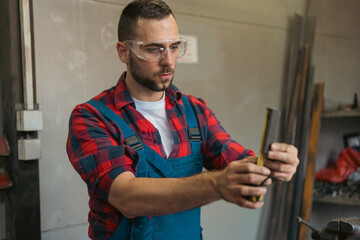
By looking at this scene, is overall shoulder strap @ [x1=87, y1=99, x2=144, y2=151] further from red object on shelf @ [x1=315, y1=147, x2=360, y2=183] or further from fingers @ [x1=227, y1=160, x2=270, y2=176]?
red object on shelf @ [x1=315, y1=147, x2=360, y2=183]

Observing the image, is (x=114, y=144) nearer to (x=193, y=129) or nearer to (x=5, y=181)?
(x=193, y=129)

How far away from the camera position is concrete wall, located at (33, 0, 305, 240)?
2.02m

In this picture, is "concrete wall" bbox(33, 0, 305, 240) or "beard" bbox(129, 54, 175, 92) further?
"concrete wall" bbox(33, 0, 305, 240)

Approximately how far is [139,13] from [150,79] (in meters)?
0.27

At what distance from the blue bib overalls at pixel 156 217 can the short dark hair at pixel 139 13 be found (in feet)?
1.06

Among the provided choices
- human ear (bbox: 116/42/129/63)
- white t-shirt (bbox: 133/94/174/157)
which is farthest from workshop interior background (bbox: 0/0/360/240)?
white t-shirt (bbox: 133/94/174/157)

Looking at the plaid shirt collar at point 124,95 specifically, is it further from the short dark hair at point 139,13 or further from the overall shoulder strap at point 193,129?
the short dark hair at point 139,13

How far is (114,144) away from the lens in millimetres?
1316

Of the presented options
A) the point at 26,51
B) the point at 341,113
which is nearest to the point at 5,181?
the point at 26,51

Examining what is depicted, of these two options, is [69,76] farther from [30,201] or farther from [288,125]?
[288,125]

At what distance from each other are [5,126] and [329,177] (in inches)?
95.5

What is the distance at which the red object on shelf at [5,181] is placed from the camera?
1895 millimetres

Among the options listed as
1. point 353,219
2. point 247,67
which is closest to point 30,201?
point 353,219

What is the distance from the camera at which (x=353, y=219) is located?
44.4 inches
